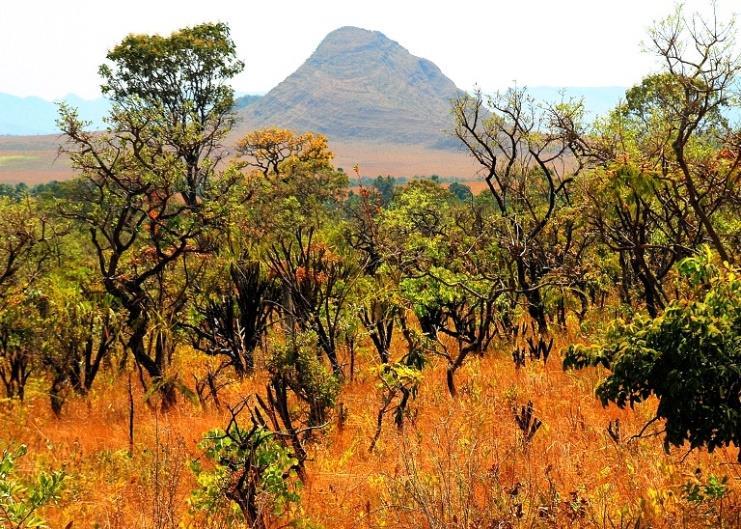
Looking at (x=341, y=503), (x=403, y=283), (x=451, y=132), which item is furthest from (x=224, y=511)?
(x=451, y=132)

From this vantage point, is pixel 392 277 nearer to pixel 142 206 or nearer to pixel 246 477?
pixel 142 206

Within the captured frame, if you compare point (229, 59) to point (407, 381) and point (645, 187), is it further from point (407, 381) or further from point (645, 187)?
point (645, 187)

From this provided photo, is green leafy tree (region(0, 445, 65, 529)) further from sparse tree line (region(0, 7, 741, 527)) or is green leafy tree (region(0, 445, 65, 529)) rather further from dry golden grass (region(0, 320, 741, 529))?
sparse tree line (region(0, 7, 741, 527))

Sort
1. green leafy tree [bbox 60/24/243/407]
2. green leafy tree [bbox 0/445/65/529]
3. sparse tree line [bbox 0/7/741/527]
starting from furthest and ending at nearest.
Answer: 1. green leafy tree [bbox 60/24/243/407]
2. sparse tree line [bbox 0/7/741/527]
3. green leafy tree [bbox 0/445/65/529]

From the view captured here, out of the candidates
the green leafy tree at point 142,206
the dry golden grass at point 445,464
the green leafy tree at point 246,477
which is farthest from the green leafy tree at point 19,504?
the green leafy tree at point 142,206

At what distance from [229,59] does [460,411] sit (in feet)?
93.3

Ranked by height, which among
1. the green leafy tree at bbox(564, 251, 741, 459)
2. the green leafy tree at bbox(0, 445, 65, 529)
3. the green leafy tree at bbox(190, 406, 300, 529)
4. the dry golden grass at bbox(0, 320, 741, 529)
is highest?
the green leafy tree at bbox(564, 251, 741, 459)

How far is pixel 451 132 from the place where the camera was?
17812mm

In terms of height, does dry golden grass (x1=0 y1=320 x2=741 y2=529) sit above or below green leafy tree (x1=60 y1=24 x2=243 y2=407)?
below

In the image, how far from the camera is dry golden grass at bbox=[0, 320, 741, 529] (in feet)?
18.8

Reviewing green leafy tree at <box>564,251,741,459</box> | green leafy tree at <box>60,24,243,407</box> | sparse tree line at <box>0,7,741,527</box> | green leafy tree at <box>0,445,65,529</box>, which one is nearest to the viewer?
green leafy tree at <box>0,445,65,529</box>

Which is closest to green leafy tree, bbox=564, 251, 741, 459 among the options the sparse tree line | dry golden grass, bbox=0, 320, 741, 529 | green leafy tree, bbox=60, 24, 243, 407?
the sparse tree line

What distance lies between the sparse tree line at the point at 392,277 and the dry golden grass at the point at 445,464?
504 mm

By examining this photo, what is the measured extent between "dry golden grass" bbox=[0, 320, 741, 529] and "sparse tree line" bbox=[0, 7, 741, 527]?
1.65 ft
